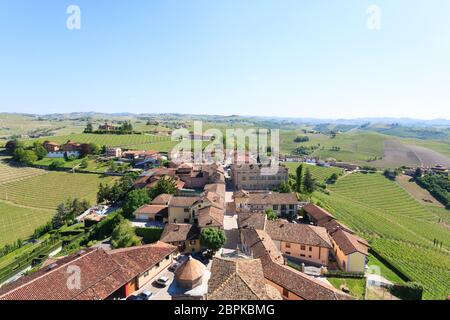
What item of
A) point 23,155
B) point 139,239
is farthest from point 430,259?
point 23,155

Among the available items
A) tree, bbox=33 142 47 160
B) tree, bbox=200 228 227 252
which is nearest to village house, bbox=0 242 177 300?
tree, bbox=200 228 227 252

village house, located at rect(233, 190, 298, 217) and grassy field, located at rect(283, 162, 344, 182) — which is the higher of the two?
village house, located at rect(233, 190, 298, 217)

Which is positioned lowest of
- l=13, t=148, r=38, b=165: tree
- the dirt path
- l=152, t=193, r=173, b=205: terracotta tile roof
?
the dirt path

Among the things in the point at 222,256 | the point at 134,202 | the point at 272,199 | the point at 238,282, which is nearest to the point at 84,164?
the point at 134,202

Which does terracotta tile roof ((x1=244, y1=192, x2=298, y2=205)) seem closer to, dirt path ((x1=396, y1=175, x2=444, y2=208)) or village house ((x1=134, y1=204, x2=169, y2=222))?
village house ((x1=134, y1=204, x2=169, y2=222))

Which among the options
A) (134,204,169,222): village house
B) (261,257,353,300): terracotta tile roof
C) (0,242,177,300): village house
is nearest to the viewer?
(0,242,177,300): village house

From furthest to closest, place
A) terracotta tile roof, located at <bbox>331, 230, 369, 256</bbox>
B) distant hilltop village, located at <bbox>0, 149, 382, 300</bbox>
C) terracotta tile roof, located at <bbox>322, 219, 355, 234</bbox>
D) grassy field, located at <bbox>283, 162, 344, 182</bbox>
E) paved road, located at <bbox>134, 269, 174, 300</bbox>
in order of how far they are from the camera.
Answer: grassy field, located at <bbox>283, 162, 344, 182</bbox> → terracotta tile roof, located at <bbox>322, 219, 355, 234</bbox> → terracotta tile roof, located at <bbox>331, 230, 369, 256</bbox> → paved road, located at <bbox>134, 269, 174, 300</bbox> → distant hilltop village, located at <bbox>0, 149, 382, 300</bbox>

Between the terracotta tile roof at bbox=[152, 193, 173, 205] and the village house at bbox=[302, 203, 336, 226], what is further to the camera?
the terracotta tile roof at bbox=[152, 193, 173, 205]
